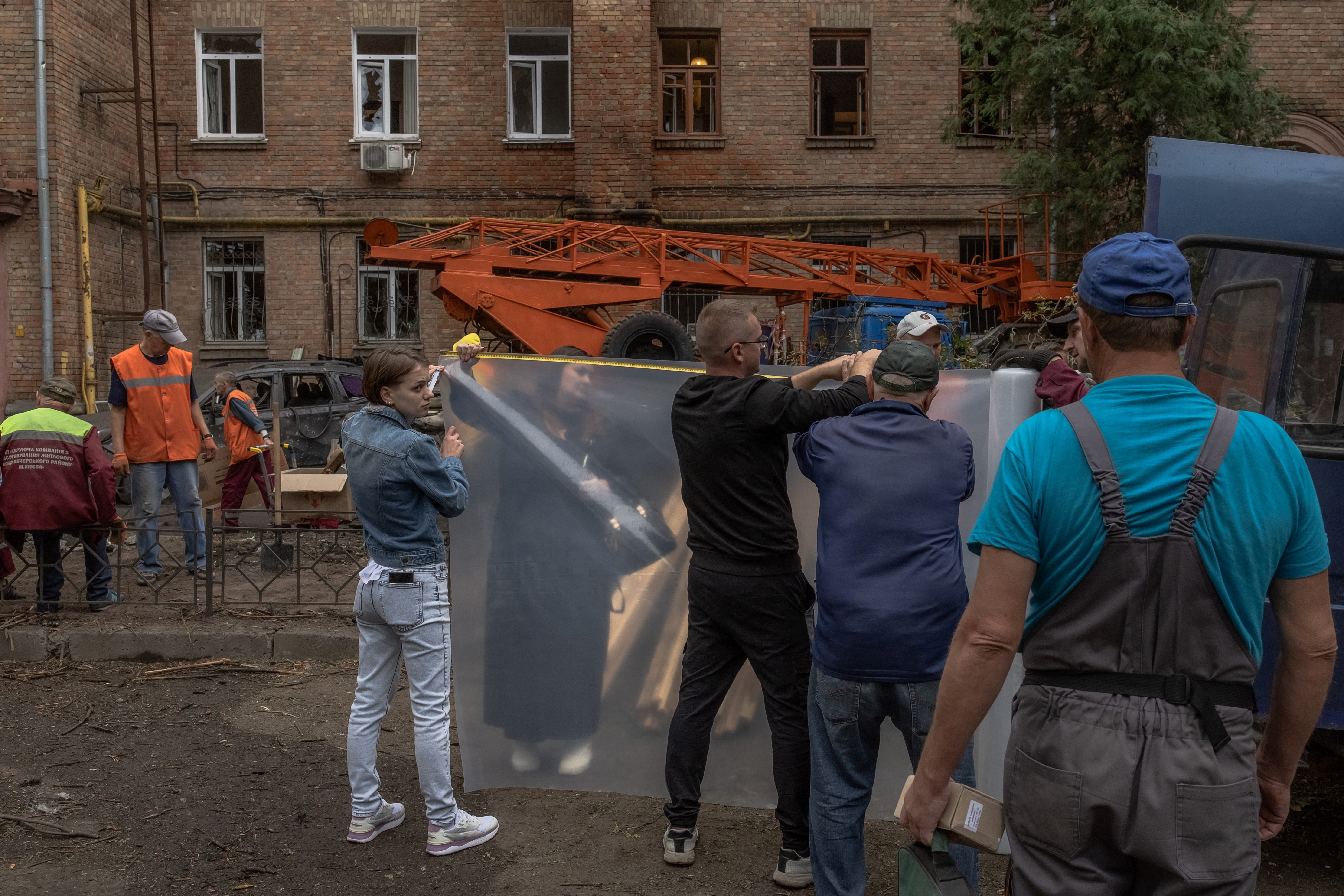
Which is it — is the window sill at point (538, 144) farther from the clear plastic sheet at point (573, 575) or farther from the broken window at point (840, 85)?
the clear plastic sheet at point (573, 575)

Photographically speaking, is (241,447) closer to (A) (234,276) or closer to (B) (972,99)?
(A) (234,276)

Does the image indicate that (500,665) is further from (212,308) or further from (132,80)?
(132,80)

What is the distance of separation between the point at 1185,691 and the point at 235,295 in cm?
1885

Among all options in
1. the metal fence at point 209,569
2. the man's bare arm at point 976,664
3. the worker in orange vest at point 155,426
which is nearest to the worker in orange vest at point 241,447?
the metal fence at point 209,569

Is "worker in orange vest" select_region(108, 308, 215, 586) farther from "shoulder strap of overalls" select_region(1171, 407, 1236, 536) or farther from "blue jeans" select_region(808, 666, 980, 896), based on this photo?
"shoulder strap of overalls" select_region(1171, 407, 1236, 536)

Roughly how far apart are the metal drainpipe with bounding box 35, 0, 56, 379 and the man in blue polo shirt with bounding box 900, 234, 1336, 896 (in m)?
17.2

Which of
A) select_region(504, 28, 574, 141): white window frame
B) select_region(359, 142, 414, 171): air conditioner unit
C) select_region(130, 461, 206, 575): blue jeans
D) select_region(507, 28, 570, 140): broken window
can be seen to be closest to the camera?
select_region(130, 461, 206, 575): blue jeans

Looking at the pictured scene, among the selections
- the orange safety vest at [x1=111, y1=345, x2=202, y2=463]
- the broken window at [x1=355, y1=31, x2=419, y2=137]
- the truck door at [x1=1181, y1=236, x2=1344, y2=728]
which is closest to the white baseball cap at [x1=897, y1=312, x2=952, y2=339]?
the truck door at [x1=1181, y1=236, x2=1344, y2=728]

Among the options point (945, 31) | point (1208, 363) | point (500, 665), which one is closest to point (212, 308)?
point (945, 31)

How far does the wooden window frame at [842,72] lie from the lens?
17.8 metres

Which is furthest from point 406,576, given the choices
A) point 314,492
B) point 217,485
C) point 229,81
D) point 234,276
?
point 229,81

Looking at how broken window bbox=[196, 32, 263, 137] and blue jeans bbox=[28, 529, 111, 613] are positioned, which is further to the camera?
broken window bbox=[196, 32, 263, 137]

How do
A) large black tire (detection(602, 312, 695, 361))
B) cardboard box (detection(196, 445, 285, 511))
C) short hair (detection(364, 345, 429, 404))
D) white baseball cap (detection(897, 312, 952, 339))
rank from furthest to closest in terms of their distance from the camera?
large black tire (detection(602, 312, 695, 361)) → cardboard box (detection(196, 445, 285, 511)) → white baseball cap (detection(897, 312, 952, 339)) → short hair (detection(364, 345, 429, 404))

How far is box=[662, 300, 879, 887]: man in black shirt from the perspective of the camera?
3418 millimetres
